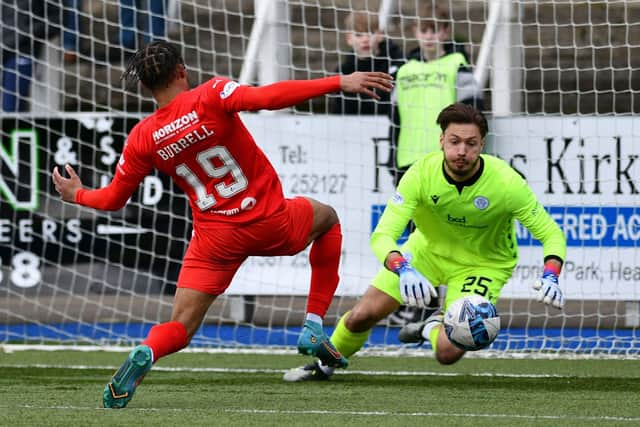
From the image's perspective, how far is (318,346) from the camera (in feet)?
21.8

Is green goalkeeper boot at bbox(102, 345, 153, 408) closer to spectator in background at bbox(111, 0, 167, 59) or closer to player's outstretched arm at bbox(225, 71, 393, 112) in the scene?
player's outstretched arm at bbox(225, 71, 393, 112)

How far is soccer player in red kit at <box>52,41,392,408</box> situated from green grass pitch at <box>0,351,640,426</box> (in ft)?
1.03

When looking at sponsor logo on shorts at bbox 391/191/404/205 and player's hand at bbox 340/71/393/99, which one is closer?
player's hand at bbox 340/71/393/99

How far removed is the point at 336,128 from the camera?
9516 millimetres

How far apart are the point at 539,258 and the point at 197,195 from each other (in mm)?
3626

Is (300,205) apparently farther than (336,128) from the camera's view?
No

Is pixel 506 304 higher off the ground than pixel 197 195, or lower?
lower

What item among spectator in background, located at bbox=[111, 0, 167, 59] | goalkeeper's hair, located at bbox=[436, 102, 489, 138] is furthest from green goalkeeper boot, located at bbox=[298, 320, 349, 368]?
spectator in background, located at bbox=[111, 0, 167, 59]

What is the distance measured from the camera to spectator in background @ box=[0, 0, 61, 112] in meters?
10.4

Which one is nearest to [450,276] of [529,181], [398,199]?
[398,199]

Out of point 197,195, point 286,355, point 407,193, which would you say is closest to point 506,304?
point 286,355

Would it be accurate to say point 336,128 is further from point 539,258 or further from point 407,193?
point 407,193

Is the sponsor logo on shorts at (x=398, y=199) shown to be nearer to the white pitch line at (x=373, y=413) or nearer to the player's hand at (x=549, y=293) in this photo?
the player's hand at (x=549, y=293)

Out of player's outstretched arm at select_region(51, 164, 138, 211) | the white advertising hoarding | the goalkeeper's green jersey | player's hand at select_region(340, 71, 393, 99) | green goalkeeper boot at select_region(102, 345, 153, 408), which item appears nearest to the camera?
player's hand at select_region(340, 71, 393, 99)
